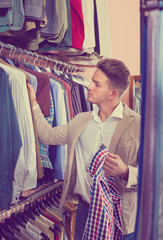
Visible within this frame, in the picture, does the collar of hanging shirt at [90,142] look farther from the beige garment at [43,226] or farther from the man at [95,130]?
the beige garment at [43,226]

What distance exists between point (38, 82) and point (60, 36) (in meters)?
0.47

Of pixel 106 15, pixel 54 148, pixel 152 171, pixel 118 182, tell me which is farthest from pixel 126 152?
pixel 106 15

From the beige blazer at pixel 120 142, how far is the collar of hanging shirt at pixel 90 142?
0.04 metres

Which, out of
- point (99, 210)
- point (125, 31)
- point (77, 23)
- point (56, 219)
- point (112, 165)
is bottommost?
point (56, 219)

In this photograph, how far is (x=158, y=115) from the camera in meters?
0.37

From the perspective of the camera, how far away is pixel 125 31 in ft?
10.8

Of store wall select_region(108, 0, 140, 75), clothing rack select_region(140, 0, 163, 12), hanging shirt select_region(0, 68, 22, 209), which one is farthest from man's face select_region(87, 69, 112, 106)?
store wall select_region(108, 0, 140, 75)

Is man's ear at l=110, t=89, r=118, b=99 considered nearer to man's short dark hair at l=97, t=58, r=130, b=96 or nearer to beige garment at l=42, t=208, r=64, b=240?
man's short dark hair at l=97, t=58, r=130, b=96

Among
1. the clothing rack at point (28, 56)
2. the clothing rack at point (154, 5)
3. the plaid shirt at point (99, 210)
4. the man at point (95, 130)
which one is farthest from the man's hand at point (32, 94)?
the clothing rack at point (154, 5)

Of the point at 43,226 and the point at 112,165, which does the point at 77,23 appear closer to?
the point at 112,165

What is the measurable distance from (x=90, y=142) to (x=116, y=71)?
0.48 meters

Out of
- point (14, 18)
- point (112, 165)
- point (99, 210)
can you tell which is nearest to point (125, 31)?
point (14, 18)

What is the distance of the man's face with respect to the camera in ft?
5.00

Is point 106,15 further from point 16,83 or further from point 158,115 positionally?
point 158,115
